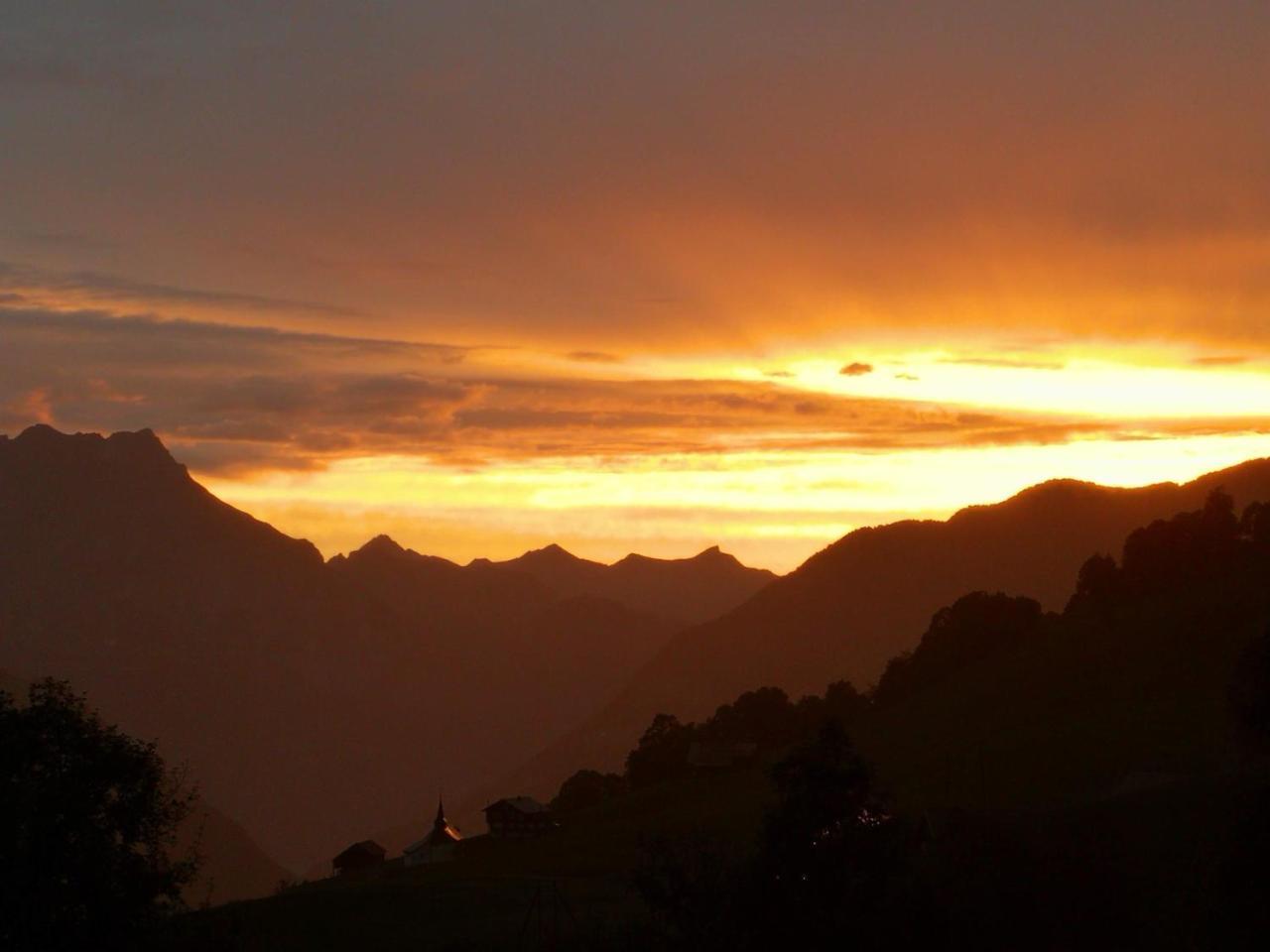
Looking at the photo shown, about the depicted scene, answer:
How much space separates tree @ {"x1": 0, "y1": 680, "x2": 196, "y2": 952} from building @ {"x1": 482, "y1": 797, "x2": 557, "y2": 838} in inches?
4634

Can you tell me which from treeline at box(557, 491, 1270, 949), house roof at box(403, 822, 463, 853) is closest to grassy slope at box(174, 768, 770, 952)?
treeline at box(557, 491, 1270, 949)

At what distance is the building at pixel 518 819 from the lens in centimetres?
16300

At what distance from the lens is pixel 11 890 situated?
136 ft

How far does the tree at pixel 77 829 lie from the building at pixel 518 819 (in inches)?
4634

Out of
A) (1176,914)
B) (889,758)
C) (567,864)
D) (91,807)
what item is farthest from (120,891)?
(889,758)

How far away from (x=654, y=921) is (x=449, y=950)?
13063mm

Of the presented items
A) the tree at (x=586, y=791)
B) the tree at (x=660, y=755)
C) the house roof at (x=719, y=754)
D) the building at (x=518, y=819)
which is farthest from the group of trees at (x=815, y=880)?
the tree at (x=660, y=755)

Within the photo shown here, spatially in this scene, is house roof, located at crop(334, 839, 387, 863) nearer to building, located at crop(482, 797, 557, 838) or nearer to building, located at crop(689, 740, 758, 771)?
building, located at crop(482, 797, 557, 838)

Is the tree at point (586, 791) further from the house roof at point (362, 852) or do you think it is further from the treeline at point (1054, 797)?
the house roof at point (362, 852)

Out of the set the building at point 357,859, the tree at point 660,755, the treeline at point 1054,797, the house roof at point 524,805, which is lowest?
the building at point 357,859

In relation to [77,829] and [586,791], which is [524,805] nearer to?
[586,791]

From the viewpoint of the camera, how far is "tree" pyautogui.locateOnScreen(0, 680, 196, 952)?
41812 millimetres

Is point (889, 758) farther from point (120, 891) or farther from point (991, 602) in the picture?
point (120, 891)

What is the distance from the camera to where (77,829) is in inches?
1705
